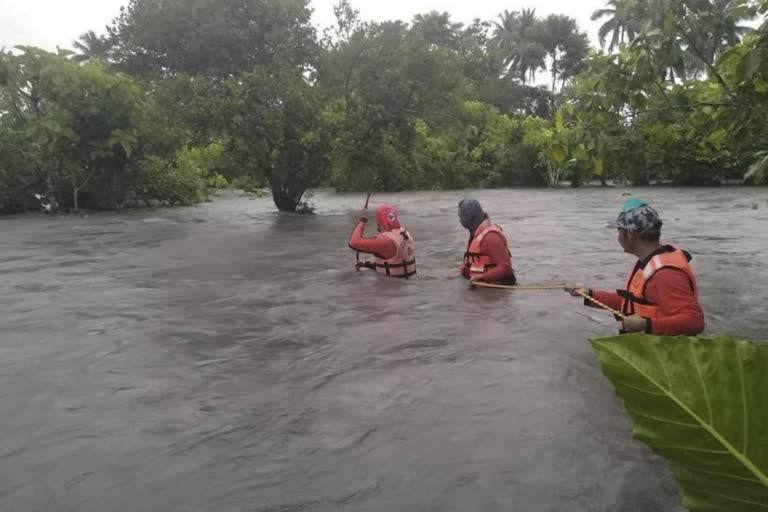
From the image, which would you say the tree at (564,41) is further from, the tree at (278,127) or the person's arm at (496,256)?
the person's arm at (496,256)

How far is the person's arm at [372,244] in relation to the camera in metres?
9.70

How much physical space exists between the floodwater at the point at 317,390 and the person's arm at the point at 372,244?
1.43ft

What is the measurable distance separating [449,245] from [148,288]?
7.01m

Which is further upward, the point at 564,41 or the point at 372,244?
the point at 564,41

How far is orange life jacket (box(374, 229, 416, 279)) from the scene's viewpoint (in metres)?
10.2

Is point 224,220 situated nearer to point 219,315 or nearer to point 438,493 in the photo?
point 219,315

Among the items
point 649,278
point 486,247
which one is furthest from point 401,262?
point 649,278

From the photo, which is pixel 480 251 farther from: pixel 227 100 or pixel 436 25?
pixel 436 25

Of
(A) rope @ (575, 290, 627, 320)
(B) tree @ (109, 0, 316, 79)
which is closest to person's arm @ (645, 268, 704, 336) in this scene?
(A) rope @ (575, 290, 627, 320)

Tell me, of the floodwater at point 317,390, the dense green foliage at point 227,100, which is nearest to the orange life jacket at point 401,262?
the floodwater at point 317,390

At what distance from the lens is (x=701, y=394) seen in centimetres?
92

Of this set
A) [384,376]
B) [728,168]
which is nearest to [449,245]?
[384,376]

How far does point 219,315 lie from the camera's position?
857 cm

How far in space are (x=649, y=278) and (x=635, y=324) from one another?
362 millimetres
